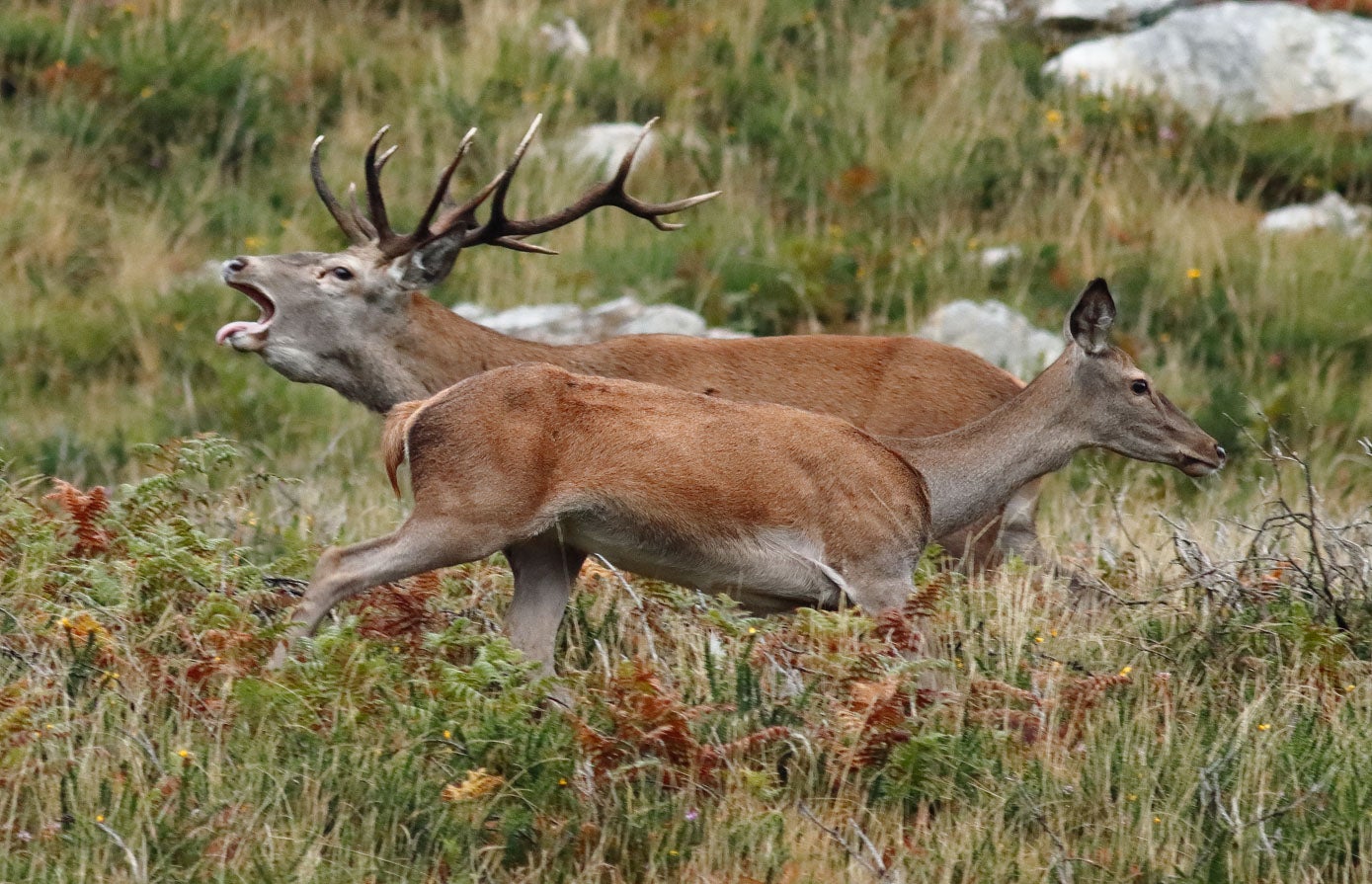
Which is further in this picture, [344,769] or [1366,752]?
[1366,752]

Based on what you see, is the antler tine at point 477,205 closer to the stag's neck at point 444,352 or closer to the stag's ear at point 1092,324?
the stag's neck at point 444,352

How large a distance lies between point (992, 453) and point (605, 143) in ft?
23.7

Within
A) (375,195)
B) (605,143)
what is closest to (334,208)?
(375,195)

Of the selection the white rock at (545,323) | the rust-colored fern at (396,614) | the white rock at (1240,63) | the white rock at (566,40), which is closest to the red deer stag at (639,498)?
the rust-colored fern at (396,614)

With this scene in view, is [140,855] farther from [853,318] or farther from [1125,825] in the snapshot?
[853,318]

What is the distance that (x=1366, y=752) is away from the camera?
539cm

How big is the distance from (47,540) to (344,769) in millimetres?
1740

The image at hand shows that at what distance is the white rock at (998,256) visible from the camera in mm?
12742

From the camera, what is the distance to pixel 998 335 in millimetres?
11391

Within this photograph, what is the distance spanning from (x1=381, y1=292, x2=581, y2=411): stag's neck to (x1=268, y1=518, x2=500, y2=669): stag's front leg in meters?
2.35

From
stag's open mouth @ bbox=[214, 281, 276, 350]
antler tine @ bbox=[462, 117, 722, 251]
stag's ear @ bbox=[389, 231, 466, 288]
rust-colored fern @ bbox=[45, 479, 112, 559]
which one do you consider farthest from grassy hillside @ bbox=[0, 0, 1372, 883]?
antler tine @ bbox=[462, 117, 722, 251]

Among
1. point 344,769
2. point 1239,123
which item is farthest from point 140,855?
point 1239,123

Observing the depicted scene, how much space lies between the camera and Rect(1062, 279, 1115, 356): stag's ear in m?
7.19

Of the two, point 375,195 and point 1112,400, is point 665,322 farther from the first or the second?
point 1112,400
